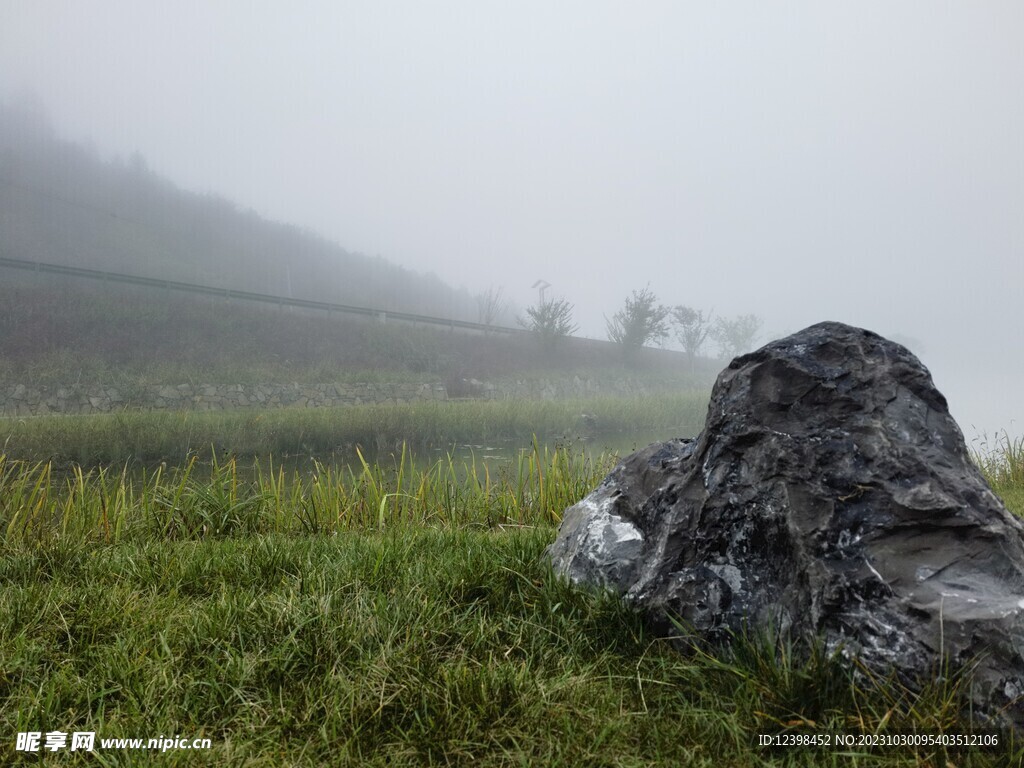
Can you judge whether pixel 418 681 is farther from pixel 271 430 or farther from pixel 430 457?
pixel 271 430

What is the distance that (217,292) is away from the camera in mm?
24859

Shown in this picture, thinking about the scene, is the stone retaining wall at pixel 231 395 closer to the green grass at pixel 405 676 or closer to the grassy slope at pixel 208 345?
the grassy slope at pixel 208 345

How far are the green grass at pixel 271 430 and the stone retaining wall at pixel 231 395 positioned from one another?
4236 millimetres

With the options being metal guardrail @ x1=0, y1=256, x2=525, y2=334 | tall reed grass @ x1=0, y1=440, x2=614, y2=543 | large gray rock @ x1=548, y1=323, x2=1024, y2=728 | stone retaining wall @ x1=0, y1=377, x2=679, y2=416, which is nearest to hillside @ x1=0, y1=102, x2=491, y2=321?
metal guardrail @ x1=0, y1=256, x2=525, y2=334

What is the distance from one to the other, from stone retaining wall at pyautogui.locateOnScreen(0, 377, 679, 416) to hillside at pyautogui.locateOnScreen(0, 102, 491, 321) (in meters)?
15.3

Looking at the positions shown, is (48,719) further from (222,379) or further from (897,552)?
(222,379)

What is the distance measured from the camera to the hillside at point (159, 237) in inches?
1144

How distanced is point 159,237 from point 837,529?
1672 inches

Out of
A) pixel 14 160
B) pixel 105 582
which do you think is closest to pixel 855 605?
pixel 105 582

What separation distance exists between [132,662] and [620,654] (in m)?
1.61

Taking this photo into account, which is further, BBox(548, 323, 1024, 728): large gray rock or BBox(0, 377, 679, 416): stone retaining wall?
BBox(0, 377, 679, 416): stone retaining wall

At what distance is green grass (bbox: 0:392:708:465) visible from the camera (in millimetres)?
9414

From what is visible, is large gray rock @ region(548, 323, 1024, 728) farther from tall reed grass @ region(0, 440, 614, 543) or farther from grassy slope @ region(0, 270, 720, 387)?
grassy slope @ region(0, 270, 720, 387)

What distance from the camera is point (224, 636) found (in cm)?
185
